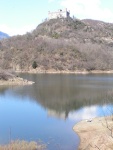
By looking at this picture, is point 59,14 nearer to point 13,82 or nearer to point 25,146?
point 13,82

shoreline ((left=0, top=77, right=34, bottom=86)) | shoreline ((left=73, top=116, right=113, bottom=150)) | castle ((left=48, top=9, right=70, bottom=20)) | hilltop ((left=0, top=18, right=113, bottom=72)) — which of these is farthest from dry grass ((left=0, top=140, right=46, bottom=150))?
castle ((left=48, top=9, right=70, bottom=20))

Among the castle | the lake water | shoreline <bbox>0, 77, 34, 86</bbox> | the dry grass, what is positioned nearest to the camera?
the dry grass

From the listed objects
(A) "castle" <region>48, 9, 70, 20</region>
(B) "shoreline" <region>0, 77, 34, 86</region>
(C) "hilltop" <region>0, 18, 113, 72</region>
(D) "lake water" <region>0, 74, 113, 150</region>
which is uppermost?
(A) "castle" <region>48, 9, 70, 20</region>

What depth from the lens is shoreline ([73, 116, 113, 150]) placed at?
18875 mm

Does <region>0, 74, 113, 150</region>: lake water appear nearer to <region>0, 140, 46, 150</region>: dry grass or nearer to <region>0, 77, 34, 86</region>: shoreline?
<region>0, 140, 46, 150</region>: dry grass

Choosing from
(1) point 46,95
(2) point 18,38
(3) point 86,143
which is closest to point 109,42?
(2) point 18,38

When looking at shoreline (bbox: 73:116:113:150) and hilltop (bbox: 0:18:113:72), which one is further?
hilltop (bbox: 0:18:113:72)

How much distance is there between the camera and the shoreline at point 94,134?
1888 centimetres

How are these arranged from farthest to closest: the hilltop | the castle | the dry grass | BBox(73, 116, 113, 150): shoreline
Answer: the castle
the hilltop
BBox(73, 116, 113, 150): shoreline
the dry grass

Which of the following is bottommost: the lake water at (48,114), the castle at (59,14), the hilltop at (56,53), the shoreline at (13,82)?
the lake water at (48,114)

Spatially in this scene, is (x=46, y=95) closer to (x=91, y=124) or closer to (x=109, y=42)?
(x=91, y=124)

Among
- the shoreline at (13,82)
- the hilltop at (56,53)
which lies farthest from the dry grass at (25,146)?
the hilltop at (56,53)

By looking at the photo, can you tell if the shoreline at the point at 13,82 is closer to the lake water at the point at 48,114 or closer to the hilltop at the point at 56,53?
the lake water at the point at 48,114

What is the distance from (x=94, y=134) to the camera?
930 inches
